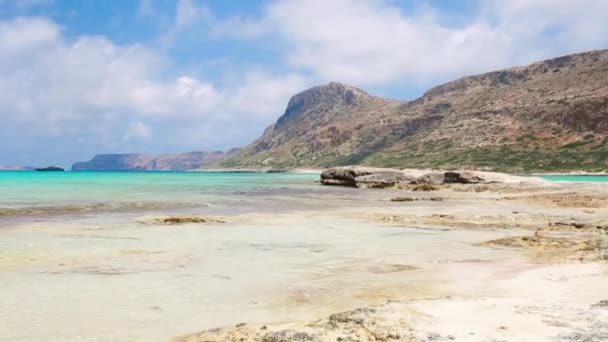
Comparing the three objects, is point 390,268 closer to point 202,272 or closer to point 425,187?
point 202,272

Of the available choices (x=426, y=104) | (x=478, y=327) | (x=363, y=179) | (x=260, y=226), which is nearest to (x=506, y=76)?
(x=426, y=104)

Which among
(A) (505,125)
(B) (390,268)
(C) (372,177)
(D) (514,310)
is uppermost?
(A) (505,125)

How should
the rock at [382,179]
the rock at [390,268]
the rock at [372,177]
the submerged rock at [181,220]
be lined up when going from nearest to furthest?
1. the rock at [390,268]
2. the submerged rock at [181,220]
3. the rock at [382,179]
4. the rock at [372,177]

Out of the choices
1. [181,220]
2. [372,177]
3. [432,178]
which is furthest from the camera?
[372,177]

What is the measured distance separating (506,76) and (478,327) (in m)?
173

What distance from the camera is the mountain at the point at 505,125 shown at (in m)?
112

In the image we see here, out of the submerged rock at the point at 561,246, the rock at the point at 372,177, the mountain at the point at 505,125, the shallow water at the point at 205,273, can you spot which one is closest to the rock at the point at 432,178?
the rock at the point at 372,177

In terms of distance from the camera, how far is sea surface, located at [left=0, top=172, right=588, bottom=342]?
8055mm

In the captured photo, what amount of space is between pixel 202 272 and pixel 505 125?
131 meters

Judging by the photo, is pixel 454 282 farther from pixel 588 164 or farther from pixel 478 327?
pixel 588 164

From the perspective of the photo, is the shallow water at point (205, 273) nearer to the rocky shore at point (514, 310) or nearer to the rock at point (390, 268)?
the rock at point (390, 268)

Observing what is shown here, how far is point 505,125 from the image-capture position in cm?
13075

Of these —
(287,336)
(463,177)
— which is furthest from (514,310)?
(463,177)

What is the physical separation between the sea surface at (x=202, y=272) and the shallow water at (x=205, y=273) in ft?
0.09
